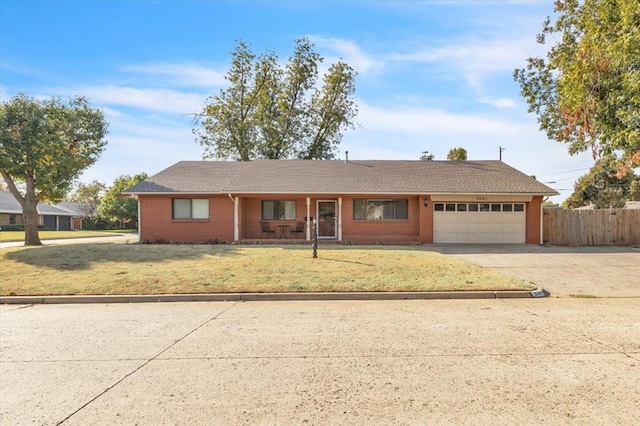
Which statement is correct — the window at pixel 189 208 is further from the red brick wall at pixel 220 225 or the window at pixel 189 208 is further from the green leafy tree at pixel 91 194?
the green leafy tree at pixel 91 194

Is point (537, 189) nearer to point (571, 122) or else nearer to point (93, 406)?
point (571, 122)

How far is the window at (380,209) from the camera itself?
789 inches

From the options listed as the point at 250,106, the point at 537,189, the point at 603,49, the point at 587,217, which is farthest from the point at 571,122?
the point at 250,106

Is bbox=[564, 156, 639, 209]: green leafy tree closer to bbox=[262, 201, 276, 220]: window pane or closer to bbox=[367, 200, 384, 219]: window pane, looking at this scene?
bbox=[367, 200, 384, 219]: window pane

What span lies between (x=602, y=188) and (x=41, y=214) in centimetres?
6881

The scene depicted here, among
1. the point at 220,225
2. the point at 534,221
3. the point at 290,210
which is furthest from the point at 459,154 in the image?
the point at 220,225

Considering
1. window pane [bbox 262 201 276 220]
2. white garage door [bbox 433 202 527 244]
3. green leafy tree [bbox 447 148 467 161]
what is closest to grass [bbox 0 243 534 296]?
white garage door [bbox 433 202 527 244]

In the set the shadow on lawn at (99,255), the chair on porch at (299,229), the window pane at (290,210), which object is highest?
the window pane at (290,210)

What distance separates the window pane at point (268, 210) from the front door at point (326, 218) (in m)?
2.42

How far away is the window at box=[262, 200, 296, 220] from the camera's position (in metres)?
20.7

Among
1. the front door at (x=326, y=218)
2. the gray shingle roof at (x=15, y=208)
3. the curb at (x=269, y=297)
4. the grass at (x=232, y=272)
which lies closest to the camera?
the curb at (x=269, y=297)

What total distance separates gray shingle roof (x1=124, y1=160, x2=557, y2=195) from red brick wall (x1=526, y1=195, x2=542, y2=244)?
700 mm

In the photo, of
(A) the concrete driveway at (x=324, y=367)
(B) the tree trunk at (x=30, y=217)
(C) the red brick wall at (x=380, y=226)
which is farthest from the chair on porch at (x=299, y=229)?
(B) the tree trunk at (x=30, y=217)

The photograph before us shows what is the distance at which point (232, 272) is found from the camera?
10828 mm
